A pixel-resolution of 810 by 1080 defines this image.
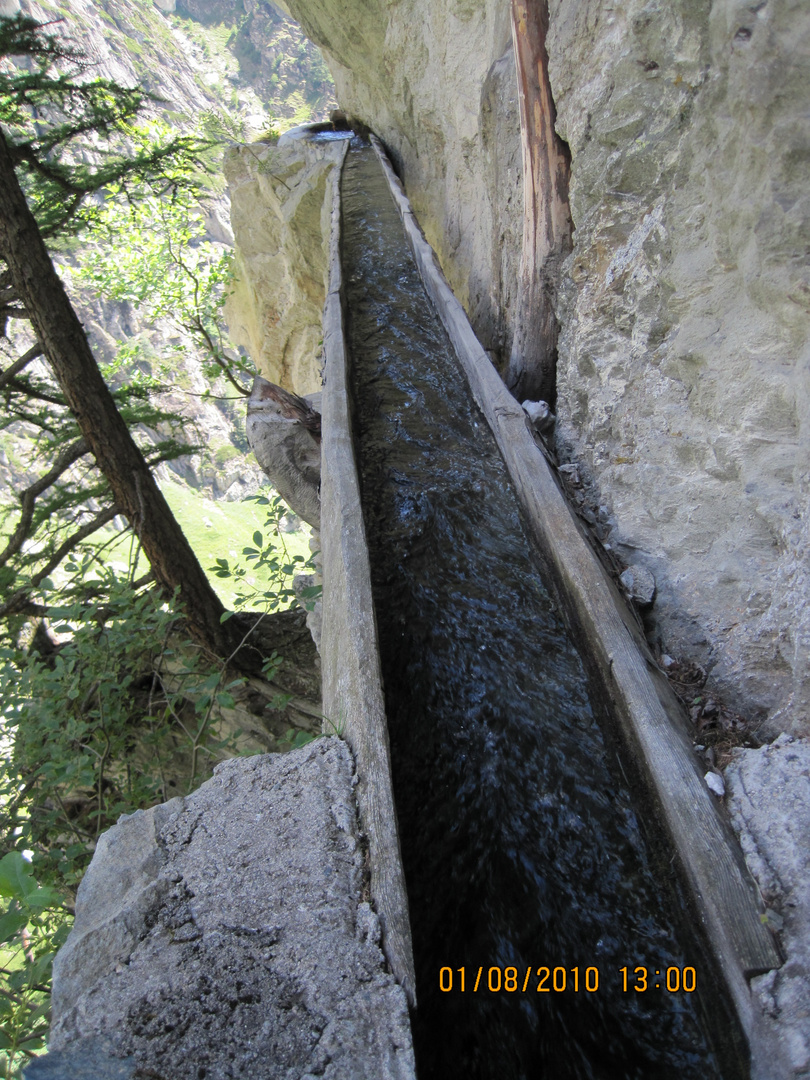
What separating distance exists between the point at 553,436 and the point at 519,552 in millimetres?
874

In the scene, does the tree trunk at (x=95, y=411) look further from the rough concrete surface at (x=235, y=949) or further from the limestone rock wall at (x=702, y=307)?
the limestone rock wall at (x=702, y=307)

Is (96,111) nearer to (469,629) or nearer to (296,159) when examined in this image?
(469,629)

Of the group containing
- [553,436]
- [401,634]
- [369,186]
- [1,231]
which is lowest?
[401,634]

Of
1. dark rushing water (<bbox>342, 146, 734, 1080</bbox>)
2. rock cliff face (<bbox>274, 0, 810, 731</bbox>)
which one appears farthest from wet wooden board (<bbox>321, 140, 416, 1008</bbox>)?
rock cliff face (<bbox>274, 0, 810, 731</bbox>)

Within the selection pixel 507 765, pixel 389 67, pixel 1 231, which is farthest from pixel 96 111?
pixel 389 67

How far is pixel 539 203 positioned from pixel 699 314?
5.85ft

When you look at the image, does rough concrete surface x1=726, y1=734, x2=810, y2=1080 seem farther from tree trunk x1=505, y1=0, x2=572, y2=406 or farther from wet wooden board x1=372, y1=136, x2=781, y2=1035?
tree trunk x1=505, y1=0, x2=572, y2=406

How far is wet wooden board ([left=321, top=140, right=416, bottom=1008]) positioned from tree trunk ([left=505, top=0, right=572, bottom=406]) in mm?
1253

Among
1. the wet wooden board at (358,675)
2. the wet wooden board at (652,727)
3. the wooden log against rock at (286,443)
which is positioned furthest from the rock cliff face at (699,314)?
the wooden log against rock at (286,443)

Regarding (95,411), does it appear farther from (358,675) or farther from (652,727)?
(652,727)

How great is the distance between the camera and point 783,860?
1446 millimetres

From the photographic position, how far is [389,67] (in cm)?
832

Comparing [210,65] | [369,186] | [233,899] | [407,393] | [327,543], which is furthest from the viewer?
[210,65]
